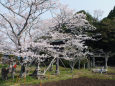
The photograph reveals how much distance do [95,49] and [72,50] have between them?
→ 10047mm

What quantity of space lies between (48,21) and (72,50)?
3929 mm

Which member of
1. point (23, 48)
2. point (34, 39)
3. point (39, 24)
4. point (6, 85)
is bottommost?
point (6, 85)

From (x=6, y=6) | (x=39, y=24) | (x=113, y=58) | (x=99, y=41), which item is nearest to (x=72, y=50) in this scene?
(x=39, y=24)

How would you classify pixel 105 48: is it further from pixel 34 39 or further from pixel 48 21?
pixel 34 39

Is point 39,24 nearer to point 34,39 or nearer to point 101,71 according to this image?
point 34,39

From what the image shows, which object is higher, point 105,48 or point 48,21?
point 48,21

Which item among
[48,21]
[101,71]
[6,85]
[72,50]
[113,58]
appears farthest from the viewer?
[113,58]

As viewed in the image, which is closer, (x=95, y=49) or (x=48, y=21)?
(x=48, y=21)

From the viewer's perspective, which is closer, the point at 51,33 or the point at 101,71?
the point at 51,33

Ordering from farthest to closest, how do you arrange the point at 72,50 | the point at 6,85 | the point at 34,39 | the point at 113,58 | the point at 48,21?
the point at 113,58, the point at 72,50, the point at 48,21, the point at 34,39, the point at 6,85

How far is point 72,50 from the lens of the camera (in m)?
14.8

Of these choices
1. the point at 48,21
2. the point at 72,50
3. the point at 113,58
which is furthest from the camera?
the point at 113,58

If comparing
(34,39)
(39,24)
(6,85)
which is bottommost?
(6,85)

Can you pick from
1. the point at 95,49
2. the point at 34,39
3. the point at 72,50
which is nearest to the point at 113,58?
the point at 95,49
